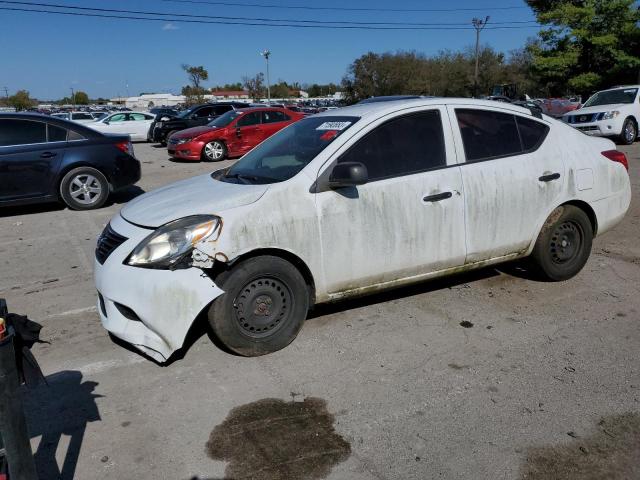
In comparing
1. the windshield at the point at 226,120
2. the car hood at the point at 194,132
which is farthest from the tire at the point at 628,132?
the car hood at the point at 194,132

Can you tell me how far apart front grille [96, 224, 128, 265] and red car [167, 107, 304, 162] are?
39.8 ft

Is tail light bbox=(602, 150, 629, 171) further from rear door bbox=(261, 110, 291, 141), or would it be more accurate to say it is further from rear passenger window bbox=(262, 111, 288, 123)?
rear passenger window bbox=(262, 111, 288, 123)

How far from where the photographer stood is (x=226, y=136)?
53.1 feet

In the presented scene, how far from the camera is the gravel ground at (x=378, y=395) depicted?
2.79 meters

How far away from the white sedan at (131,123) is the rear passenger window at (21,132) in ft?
48.5

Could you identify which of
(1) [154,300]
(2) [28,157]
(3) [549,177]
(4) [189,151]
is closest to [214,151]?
(4) [189,151]

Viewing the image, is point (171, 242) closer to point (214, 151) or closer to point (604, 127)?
point (214, 151)

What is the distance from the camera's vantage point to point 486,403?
3.26 m

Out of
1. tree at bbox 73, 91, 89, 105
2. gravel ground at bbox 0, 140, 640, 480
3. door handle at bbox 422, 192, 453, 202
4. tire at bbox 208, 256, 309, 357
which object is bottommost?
gravel ground at bbox 0, 140, 640, 480

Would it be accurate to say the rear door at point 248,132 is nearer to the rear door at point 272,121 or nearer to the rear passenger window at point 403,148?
the rear door at point 272,121

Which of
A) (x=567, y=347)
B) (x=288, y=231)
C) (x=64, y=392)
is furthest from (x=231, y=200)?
(x=567, y=347)

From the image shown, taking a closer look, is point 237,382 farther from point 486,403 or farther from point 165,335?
point 486,403

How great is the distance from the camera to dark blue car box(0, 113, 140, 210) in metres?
8.52

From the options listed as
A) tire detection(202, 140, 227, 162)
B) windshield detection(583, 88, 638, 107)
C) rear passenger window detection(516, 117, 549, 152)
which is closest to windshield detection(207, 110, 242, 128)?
tire detection(202, 140, 227, 162)
